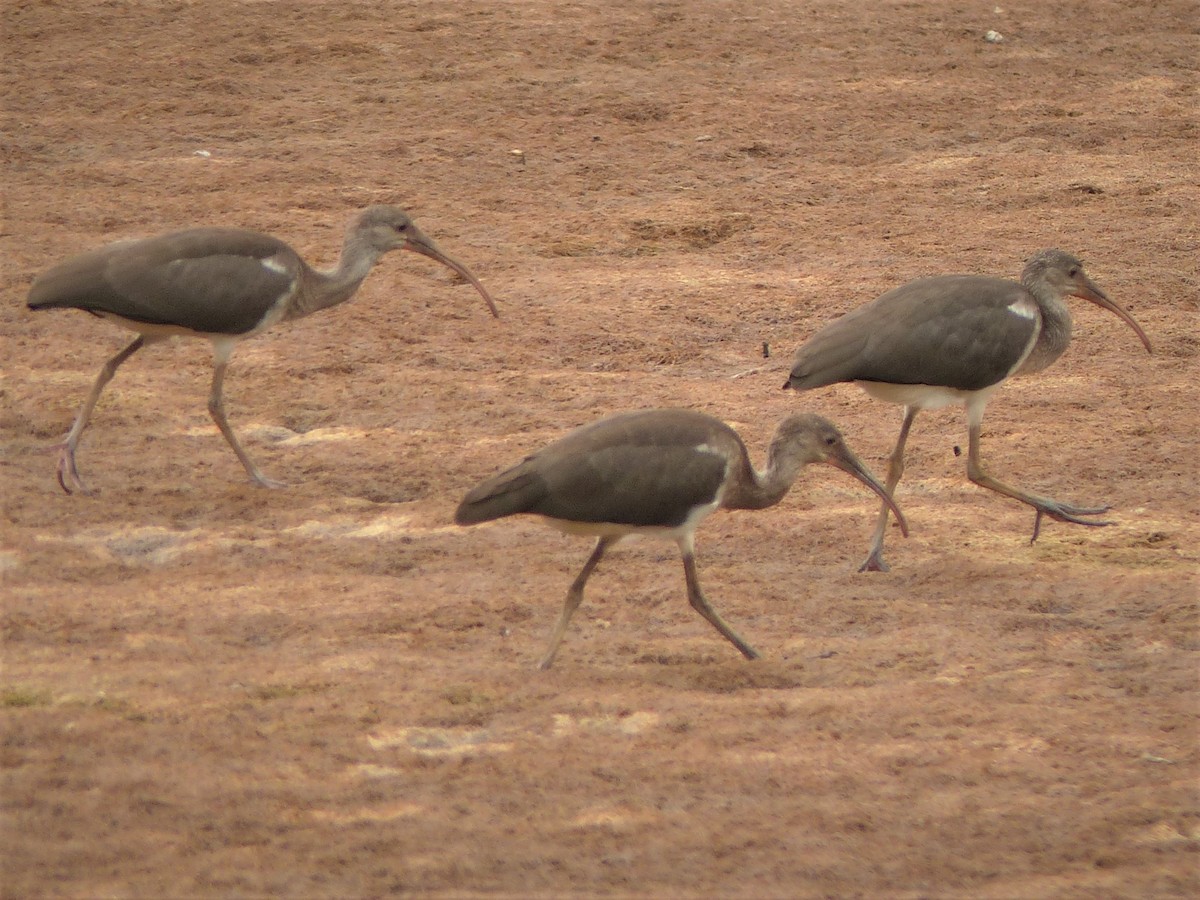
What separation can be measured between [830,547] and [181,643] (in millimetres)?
2997

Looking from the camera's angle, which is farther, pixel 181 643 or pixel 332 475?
pixel 332 475

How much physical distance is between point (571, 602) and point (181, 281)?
109 inches

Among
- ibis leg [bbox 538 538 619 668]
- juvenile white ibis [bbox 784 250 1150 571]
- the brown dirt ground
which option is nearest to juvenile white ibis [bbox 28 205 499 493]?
the brown dirt ground

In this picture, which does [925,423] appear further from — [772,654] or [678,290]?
[772,654]

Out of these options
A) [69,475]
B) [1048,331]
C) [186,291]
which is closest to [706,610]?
[1048,331]

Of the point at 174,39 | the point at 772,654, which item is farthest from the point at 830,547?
the point at 174,39

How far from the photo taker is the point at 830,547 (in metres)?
7.23

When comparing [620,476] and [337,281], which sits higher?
[620,476]

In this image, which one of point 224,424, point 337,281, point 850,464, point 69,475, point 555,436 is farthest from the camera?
point 337,281

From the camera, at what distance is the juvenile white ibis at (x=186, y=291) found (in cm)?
732

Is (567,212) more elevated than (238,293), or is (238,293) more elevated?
(238,293)

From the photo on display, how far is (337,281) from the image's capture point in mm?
8281

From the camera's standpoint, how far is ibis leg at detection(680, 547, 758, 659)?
235 inches

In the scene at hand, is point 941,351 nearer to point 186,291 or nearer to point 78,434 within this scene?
point 186,291
